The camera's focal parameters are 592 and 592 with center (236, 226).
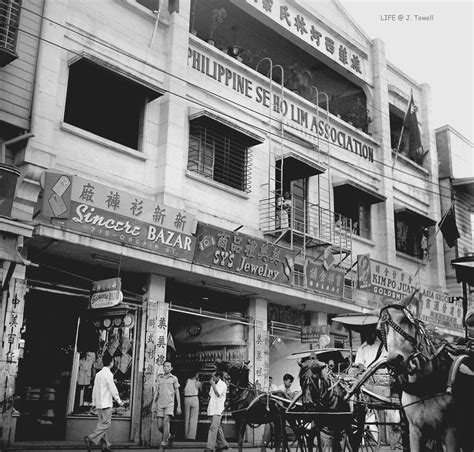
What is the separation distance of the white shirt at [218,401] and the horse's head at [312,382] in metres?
4.29

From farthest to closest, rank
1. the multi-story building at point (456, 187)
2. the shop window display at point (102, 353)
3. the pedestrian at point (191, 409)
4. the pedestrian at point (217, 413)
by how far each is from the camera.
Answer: the multi-story building at point (456, 187), the pedestrian at point (191, 409), the shop window display at point (102, 353), the pedestrian at point (217, 413)

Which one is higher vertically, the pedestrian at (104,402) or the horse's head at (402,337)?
the horse's head at (402,337)

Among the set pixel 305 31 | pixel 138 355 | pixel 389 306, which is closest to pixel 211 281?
pixel 138 355

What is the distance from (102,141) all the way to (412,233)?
1653 cm

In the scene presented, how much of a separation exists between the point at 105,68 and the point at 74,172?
278 centimetres

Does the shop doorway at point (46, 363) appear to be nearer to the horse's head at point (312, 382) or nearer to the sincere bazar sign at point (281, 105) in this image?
the horse's head at point (312, 382)

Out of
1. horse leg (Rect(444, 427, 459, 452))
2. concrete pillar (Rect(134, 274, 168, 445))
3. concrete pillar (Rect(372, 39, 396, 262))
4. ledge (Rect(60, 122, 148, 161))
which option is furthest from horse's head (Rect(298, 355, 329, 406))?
concrete pillar (Rect(372, 39, 396, 262))

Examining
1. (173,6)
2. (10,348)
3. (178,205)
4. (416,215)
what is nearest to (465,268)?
(10,348)

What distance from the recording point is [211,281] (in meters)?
16.5

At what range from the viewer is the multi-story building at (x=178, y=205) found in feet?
44.1

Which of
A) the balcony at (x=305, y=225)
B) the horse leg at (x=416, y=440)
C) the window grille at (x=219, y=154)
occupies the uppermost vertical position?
the window grille at (x=219, y=154)

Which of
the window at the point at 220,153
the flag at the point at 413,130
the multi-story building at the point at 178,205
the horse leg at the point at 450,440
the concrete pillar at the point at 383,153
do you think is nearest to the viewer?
the horse leg at the point at 450,440

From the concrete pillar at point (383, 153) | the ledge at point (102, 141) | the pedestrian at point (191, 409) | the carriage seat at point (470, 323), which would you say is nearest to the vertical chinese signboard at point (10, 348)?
the ledge at point (102, 141)

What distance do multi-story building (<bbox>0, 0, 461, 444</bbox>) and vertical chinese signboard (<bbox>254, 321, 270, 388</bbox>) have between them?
5 centimetres
